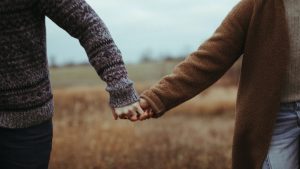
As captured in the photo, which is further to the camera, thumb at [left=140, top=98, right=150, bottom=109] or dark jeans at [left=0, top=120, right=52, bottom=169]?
thumb at [left=140, top=98, right=150, bottom=109]

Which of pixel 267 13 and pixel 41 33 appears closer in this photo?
pixel 41 33

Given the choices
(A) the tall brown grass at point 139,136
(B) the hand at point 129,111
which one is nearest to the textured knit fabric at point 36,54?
(B) the hand at point 129,111

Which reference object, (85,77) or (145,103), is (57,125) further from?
(145,103)

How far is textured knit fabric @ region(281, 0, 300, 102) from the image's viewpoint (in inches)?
151

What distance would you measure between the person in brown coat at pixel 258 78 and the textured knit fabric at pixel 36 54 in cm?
62

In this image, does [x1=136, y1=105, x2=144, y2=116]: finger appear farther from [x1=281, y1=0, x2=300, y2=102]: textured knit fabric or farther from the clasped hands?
[x1=281, y1=0, x2=300, y2=102]: textured knit fabric

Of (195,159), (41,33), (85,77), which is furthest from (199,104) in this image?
(41,33)

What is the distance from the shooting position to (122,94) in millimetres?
3455

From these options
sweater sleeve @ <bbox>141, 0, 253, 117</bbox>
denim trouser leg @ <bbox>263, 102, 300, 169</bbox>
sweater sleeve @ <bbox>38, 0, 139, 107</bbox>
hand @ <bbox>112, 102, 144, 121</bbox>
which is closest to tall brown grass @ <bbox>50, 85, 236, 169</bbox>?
sweater sleeve @ <bbox>141, 0, 253, 117</bbox>

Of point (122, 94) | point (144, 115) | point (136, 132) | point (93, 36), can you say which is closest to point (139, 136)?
point (136, 132)

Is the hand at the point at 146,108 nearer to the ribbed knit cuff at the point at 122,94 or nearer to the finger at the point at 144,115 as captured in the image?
the finger at the point at 144,115

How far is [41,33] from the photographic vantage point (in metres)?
3.23

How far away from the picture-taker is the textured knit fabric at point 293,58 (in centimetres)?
383

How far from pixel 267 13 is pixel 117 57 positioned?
973mm
